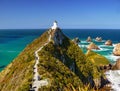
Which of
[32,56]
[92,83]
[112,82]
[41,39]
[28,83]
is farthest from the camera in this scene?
[112,82]

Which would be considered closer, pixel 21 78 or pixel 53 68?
pixel 21 78

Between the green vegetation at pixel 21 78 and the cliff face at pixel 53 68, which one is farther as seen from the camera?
the cliff face at pixel 53 68

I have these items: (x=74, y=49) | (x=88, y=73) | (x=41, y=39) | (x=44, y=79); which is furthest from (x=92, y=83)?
(x=44, y=79)

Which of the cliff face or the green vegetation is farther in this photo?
the cliff face

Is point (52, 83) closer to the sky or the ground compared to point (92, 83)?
closer to the sky

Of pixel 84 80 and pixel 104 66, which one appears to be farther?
pixel 104 66

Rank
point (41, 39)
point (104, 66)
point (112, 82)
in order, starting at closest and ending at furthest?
point (41, 39)
point (112, 82)
point (104, 66)

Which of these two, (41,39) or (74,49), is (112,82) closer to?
(74,49)

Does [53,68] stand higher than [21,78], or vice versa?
[53,68]
